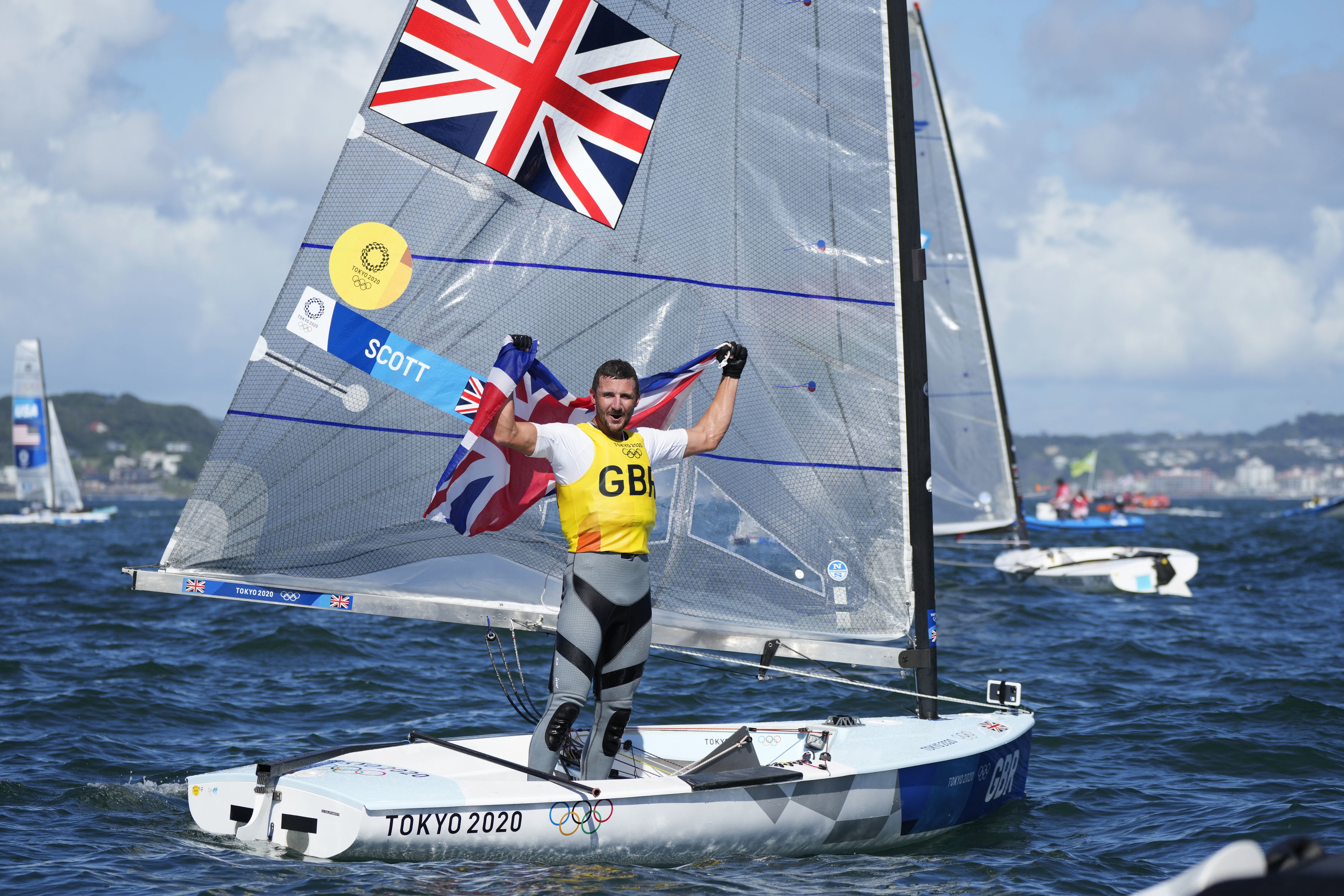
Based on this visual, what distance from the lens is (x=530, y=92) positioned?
6043 mm

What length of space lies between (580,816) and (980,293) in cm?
1537

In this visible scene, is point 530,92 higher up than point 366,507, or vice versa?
point 530,92

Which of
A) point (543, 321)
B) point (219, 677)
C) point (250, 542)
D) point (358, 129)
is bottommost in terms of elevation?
point (219, 677)

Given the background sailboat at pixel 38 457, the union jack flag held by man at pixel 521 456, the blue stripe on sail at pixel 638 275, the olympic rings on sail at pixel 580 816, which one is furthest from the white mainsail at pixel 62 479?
the olympic rings on sail at pixel 580 816

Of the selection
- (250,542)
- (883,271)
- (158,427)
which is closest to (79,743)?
(250,542)

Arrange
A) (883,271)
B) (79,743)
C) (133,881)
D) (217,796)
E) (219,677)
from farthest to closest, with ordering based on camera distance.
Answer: (219,677) < (79,743) < (883,271) < (217,796) < (133,881)

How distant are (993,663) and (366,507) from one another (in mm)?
7514

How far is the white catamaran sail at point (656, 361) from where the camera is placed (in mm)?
5969

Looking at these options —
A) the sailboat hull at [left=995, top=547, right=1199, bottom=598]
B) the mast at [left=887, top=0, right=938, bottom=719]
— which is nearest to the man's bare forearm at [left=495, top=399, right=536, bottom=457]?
the mast at [left=887, top=0, right=938, bottom=719]

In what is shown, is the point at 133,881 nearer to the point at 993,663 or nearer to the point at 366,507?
the point at 366,507

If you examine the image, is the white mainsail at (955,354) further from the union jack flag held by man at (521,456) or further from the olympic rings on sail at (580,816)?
the olympic rings on sail at (580,816)

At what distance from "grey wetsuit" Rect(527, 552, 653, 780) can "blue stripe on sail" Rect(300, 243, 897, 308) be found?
169cm

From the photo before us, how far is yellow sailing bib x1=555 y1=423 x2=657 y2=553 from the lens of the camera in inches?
208

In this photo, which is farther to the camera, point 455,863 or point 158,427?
point 158,427
